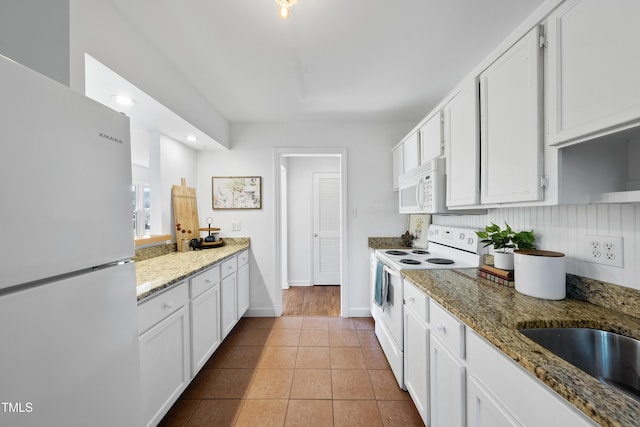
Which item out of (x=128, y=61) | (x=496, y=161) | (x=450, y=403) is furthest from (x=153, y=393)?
(x=496, y=161)

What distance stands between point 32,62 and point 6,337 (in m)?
1.04

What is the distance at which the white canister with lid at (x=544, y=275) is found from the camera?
112 centimetres

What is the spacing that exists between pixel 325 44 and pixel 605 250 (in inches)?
73.0

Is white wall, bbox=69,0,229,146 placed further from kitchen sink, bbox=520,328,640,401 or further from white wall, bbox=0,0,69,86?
kitchen sink, bbox=520,328,640,401

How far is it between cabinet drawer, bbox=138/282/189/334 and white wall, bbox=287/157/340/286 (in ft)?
8.84

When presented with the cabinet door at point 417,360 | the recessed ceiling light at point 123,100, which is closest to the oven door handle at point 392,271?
the cabinet door at point 417,360

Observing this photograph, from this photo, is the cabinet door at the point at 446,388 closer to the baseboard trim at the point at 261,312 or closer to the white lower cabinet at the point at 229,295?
the white lower cabinet at the point at 229,295

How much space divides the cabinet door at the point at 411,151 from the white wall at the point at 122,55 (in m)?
Answer: 2.08

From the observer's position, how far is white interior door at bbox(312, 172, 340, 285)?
4293 millimetres

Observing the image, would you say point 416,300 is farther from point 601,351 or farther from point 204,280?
point 204,280

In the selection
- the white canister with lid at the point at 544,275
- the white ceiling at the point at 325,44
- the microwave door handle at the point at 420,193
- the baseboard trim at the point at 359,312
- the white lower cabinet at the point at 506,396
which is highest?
the white ceiling at the point at 325,44

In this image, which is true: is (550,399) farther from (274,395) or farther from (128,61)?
(128,61)

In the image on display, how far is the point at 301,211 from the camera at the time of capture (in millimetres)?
4328

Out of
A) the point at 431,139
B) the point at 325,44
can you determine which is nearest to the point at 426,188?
the point at 431,139
